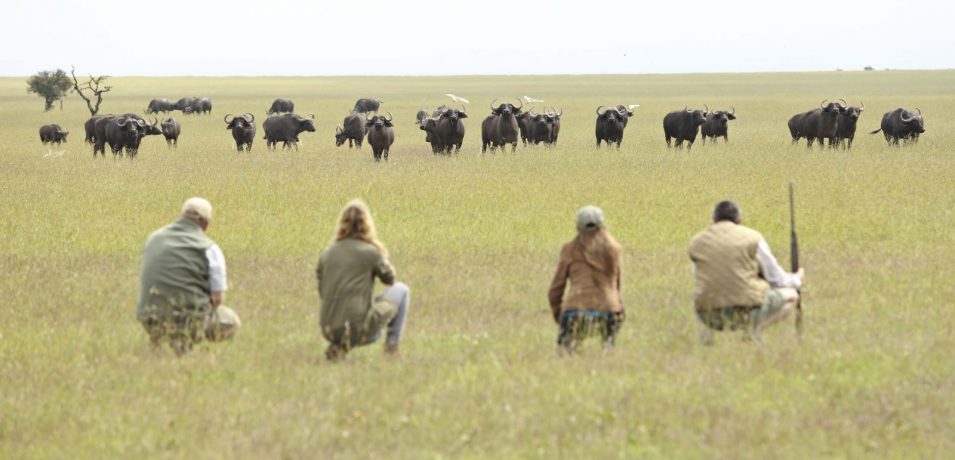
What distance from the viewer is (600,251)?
32.2 ft

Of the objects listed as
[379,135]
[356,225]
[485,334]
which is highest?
[356,225]

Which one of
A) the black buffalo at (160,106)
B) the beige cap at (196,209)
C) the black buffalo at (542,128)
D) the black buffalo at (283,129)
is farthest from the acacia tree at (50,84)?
the beige cap at (196,209)

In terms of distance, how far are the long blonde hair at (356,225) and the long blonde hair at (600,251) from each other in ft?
4.78

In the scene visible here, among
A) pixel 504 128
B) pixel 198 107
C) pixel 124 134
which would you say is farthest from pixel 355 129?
pixel 198 107

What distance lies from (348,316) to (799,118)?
97.8 feet

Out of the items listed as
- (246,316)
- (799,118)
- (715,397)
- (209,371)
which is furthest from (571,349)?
(799,118)

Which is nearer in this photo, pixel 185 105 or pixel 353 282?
pixel 353 282

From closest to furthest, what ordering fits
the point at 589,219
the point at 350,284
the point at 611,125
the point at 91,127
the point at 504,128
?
the point at 350,284, the point at 589,219, the point at 504,128, the point at 611,125, the point at 91,127

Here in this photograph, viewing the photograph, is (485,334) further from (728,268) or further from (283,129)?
(283,129)

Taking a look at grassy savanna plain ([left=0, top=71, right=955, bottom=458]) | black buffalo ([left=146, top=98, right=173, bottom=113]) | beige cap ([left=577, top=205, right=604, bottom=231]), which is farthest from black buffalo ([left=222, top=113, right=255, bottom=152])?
black buffalo ([left=146, top=98, right=173, bottom=113])

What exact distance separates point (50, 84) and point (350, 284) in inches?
3197

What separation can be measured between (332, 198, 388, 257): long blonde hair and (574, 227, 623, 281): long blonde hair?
1.46 m

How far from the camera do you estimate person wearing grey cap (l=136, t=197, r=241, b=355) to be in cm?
983

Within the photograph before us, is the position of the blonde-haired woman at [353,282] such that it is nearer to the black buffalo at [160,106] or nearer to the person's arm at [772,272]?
the person's arm at [772,272]
